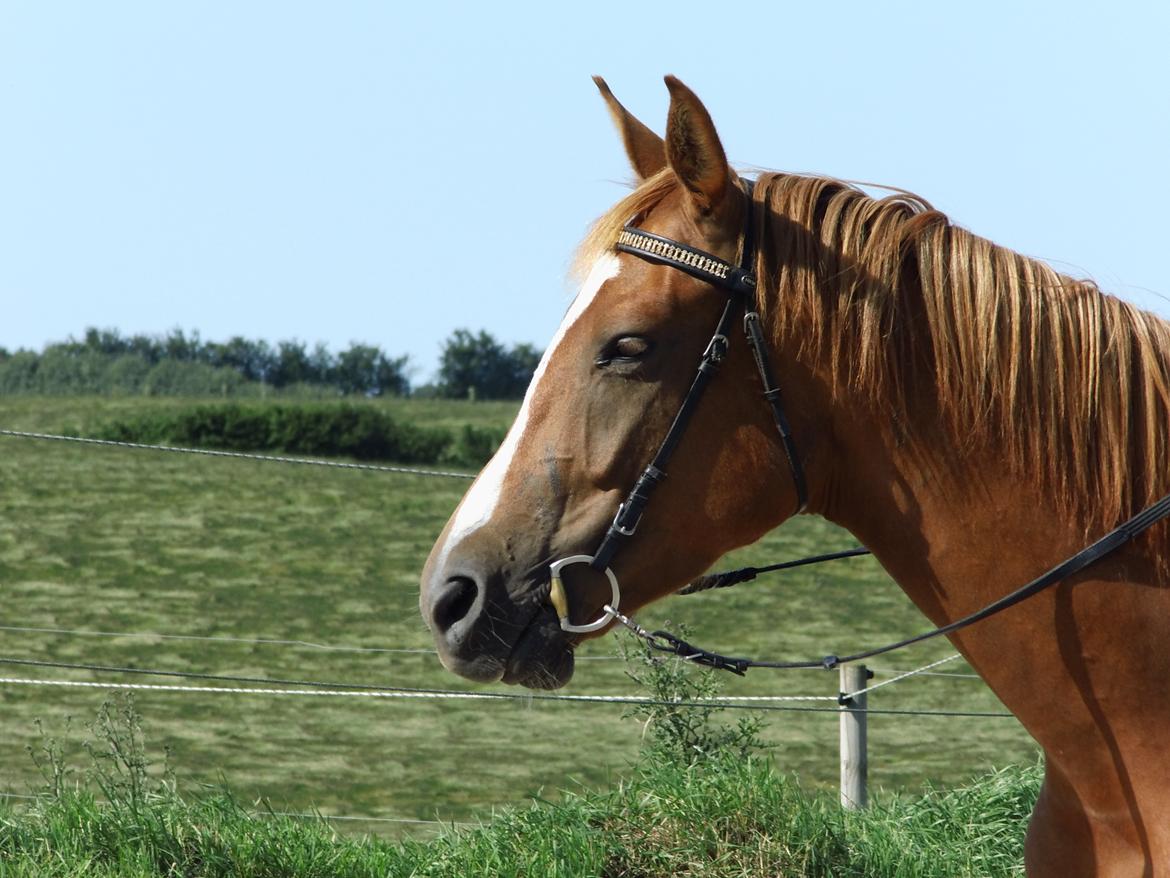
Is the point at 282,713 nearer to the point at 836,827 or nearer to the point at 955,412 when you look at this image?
the point at 836,827

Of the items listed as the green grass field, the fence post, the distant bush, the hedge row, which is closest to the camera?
the fence post

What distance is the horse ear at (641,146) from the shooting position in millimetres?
2490

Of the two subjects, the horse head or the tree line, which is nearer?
the horse head

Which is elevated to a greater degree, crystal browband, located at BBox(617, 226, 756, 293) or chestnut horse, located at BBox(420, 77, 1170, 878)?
crystal browband, located at BBox(617, 226, 756, 293)

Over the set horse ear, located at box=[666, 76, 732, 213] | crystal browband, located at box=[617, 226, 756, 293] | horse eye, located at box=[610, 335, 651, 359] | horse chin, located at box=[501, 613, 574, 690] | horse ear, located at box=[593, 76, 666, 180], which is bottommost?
horse chin, located at box=[501, 613, 574, 690]

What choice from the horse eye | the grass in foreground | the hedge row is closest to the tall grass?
the grass in foreground

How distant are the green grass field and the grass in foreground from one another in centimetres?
108

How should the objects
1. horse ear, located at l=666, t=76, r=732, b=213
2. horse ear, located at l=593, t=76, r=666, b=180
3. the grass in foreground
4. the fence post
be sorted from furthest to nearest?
the fence post < the grass in foreground < horse ear, located at l=593, t=76, r=666, b=180 < horse ear, located at l=666, t=76, r=732, b=213

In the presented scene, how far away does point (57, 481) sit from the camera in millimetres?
18641

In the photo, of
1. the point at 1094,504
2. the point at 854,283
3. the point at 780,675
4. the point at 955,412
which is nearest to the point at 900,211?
the point at 854,283

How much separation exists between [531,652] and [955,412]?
0.82 meters

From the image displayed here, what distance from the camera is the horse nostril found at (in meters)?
2.14

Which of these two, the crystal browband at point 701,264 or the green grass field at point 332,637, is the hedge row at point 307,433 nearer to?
the green grass field at point 332,637

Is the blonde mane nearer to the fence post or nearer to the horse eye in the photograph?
the horse eye
